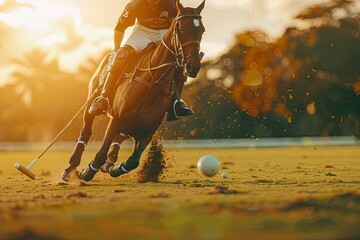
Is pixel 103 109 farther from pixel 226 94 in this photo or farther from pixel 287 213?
pixel 226 94

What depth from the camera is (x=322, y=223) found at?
6.25m

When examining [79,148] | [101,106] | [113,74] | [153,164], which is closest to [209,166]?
[153,164]

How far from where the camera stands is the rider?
12.0 meters

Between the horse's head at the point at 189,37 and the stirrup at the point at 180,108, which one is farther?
the stirrup at the point at 180,108

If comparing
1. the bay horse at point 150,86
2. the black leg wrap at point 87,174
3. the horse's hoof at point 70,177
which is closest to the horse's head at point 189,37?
the bay horse at point 150,86

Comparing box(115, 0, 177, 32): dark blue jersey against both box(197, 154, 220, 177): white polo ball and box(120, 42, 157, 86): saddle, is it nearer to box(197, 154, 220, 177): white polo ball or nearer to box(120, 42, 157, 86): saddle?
box(120, 42, 157, 86): saddle

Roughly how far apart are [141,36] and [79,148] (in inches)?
110

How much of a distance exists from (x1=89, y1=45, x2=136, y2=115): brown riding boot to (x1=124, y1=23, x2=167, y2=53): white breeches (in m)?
0.16

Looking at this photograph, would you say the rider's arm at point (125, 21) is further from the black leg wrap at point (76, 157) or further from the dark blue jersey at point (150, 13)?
the black leg wrap at point (76, 157)

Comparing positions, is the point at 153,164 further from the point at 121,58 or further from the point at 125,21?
the point at 125,21

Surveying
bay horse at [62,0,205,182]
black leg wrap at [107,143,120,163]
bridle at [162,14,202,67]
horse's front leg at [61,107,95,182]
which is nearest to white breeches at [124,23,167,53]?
bay horse at [62,0,205,182]

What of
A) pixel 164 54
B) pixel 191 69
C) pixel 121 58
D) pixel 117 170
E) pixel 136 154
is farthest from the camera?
pixel 117 170

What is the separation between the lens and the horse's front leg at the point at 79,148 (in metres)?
13.4

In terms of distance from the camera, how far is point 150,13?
40.2 ft
